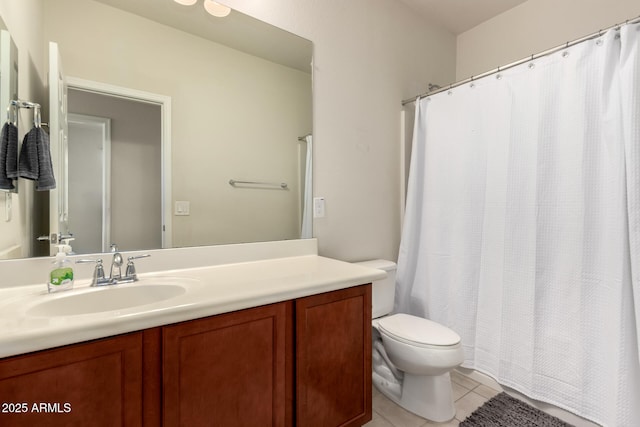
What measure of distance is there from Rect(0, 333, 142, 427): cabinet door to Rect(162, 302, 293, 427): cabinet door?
0.28 feet

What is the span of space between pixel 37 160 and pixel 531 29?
2942mm

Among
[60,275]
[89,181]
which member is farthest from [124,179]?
[60,275]

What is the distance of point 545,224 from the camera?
1556mm

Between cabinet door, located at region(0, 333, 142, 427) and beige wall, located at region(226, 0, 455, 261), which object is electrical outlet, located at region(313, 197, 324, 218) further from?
cabinet door, located at region(0, 333, 142, 427)

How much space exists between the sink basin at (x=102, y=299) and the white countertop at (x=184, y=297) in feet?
0.04

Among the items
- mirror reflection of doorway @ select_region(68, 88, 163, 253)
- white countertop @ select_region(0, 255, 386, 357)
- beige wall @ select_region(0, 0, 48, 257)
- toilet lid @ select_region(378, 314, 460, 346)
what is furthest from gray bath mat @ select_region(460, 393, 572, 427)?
beige wall @ select_region(0, 0, 48, 257)

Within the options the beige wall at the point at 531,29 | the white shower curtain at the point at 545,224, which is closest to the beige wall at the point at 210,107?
the white shower curtain at the point at 545,224

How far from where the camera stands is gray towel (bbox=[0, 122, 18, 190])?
101cm

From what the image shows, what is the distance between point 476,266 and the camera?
1840mm

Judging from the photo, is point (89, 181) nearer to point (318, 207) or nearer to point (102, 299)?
point (102, 299)

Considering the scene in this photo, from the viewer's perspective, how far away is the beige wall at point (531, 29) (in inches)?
71.8

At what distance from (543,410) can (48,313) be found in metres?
2.23

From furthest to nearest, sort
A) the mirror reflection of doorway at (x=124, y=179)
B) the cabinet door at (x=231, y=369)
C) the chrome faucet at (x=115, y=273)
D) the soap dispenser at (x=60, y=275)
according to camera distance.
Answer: the mirror reflection of doorway at (x=124, y=179) → the chrome faucet at (x=115, y=273) → the soap dispenser at (x=60, y=275) → the cabinet door at (x=231, y=369)

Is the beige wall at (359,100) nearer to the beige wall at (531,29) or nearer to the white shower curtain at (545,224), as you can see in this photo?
the white shower curtain at (545,224)
